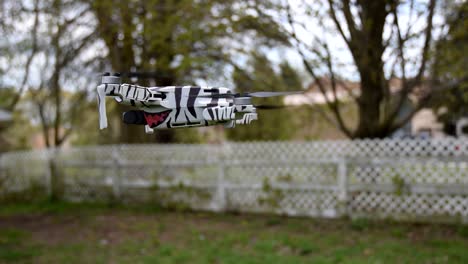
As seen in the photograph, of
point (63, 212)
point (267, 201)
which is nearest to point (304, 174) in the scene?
point (267, 201)

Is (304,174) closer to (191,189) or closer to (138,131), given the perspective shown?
(191,189)

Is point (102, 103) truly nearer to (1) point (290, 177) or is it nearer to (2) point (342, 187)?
(2) point (342, 187)

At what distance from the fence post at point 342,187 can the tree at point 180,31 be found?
212 cm

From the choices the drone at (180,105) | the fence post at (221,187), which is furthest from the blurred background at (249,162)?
the drone at (180,105)

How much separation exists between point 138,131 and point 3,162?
3.84 m

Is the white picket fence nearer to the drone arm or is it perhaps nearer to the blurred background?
the blurred background

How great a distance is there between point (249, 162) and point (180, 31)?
258 cm

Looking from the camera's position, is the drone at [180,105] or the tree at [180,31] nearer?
the drone at [180,105]

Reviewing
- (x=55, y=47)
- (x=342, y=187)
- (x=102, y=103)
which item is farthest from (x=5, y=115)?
(x=102, y=103)

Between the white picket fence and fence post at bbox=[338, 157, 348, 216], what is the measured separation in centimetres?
2

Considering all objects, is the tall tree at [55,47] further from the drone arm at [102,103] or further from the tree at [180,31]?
the drone arm at [102,103]

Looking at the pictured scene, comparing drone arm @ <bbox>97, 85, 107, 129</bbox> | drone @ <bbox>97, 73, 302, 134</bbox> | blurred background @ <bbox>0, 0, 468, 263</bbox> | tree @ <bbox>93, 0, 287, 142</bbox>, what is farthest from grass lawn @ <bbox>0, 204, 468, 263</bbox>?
drone arm @ <bbox>97, 85, 107, 129</bbox>

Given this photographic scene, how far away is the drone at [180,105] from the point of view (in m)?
1.26

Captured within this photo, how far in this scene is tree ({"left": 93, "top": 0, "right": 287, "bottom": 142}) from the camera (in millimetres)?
6340
